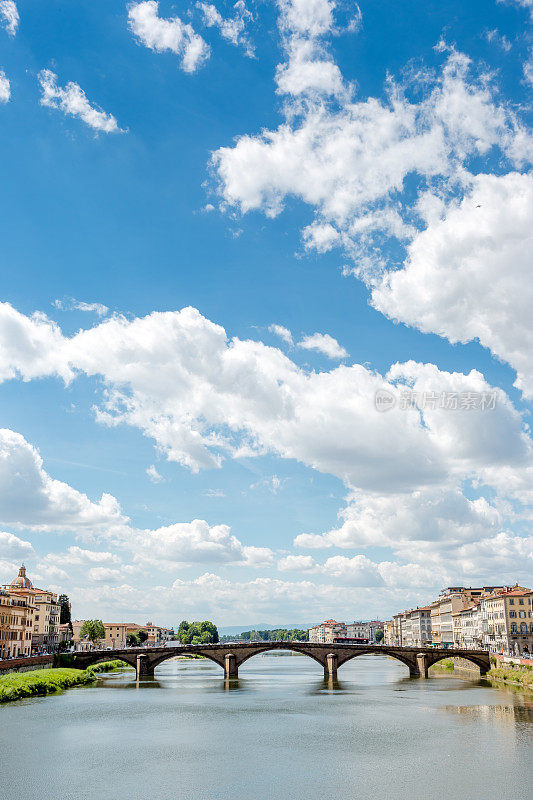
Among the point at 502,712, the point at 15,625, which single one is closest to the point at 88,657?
the point at 15,625

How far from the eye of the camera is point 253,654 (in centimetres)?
10281

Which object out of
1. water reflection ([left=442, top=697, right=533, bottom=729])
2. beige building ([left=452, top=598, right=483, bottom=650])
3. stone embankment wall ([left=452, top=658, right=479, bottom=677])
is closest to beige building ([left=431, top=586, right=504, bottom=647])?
beige building ([left=452, top=598, right=483, bottom=650])

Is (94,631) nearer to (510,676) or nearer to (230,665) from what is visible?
(230,665)

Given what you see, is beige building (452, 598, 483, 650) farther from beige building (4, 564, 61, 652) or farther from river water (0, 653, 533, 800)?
beige building (4, 564, 61, 652)

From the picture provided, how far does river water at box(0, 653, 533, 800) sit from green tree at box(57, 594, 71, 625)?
274 ft

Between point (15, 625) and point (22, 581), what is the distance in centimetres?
2944

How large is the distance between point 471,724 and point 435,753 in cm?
1204

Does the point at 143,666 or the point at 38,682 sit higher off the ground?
the point at 38,682

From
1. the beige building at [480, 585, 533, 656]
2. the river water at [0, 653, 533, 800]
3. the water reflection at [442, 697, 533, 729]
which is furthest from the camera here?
the beige building at [480, 585, 533, 656]

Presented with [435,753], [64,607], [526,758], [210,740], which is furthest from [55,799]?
[64,607]

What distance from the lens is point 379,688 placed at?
288 feet

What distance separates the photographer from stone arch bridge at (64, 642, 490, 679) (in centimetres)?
10019

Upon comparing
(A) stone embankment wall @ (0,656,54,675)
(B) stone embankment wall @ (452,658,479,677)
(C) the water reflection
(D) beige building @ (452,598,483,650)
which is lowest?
(B) stone embankment wall @ (452,658,479,677)

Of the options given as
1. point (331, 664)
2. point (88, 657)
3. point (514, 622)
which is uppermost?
point (514, 622)
